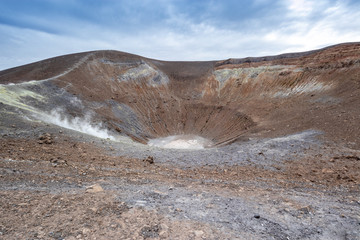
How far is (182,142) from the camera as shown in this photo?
21.0 metres

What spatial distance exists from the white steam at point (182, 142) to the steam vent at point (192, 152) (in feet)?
0.34

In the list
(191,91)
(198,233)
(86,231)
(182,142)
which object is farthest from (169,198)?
(191,91)

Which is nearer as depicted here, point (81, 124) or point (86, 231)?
point (86, 231)

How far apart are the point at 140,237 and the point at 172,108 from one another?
79.2 feet

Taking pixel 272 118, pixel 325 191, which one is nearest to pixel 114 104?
pixel 272 118

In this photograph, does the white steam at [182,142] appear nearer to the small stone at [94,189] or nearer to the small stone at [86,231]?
the small stone at [94,189]

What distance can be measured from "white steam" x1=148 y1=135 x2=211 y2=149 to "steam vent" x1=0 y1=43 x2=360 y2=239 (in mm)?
103

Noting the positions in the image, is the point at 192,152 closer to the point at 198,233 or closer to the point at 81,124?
the point at 198,233

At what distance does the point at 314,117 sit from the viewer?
1440 centimetres

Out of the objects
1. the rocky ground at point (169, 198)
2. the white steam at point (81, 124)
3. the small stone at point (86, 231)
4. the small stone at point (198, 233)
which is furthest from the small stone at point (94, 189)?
the white steam at point (81, 124)

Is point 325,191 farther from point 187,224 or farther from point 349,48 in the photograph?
point 349,48

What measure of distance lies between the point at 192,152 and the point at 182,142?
972 centimetres

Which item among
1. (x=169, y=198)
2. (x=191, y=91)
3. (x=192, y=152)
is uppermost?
(x=191, y=91)

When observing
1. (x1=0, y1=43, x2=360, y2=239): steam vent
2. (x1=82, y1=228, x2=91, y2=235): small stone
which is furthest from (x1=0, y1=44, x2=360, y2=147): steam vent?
(x1=82, y1=228, x2=91, y2=235): small stone
